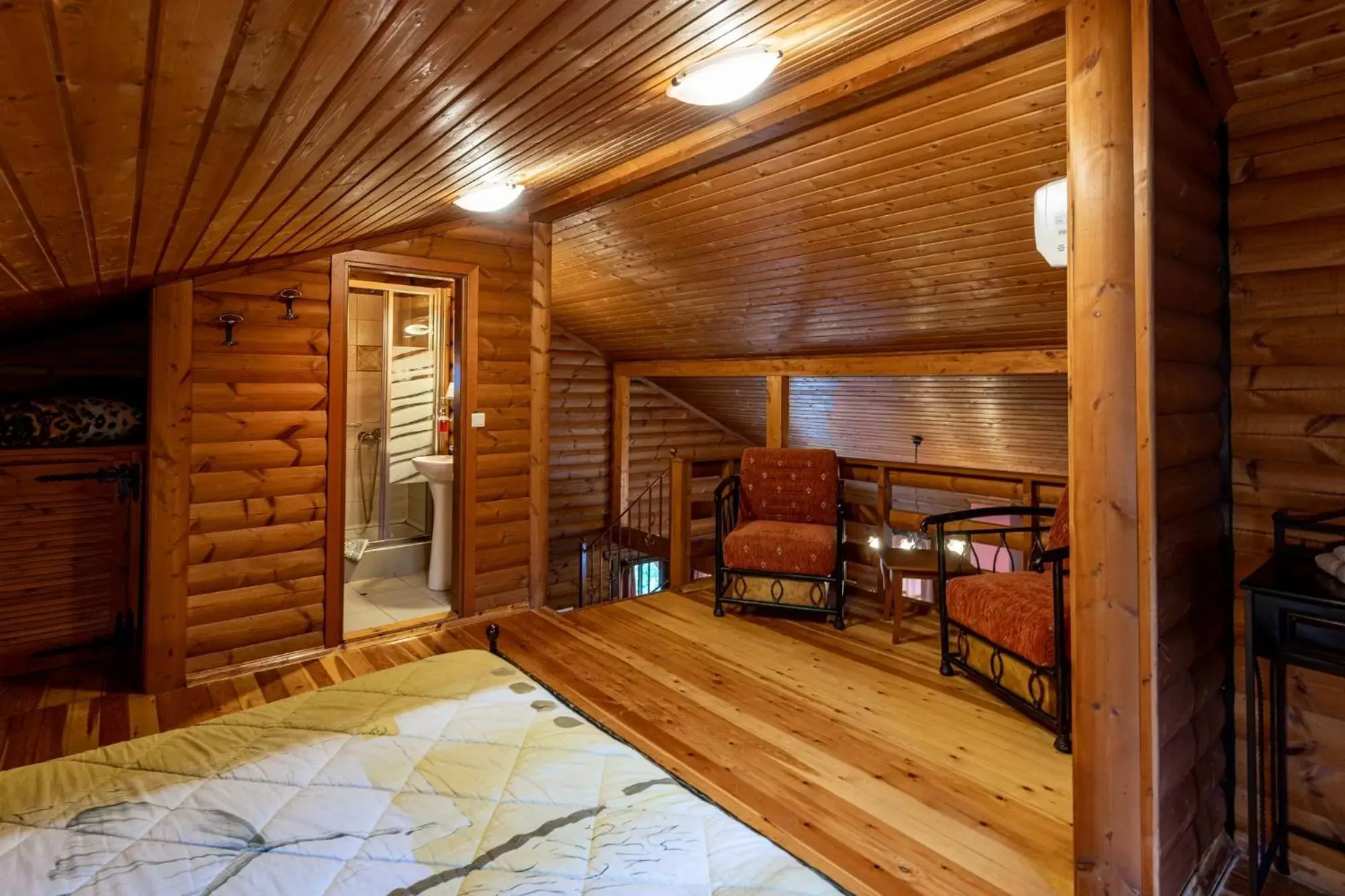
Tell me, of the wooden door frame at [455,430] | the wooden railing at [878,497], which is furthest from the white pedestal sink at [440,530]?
the wooden railing at [878,497]

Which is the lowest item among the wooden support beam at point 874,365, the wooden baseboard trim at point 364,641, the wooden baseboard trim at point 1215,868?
the wooden baseboard trim at point 1215,868

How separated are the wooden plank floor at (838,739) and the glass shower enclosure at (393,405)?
209 cm

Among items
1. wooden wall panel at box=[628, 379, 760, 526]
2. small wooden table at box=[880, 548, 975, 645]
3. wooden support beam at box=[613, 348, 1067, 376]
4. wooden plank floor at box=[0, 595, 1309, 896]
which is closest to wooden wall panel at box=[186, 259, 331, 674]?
wooden plank floor at box=[0, 595, 1309, 896]

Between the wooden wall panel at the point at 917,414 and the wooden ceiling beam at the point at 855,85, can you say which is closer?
the wooden ceiling beam at the point at 855,85

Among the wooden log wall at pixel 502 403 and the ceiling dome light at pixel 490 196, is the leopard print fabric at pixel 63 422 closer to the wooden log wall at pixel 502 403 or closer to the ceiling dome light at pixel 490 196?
the wooden log wall at pixel 502 403

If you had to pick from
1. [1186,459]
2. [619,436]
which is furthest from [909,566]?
[619,436]

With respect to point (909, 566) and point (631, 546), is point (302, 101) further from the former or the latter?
point (631, 546)

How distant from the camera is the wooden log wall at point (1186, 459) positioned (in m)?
1.64

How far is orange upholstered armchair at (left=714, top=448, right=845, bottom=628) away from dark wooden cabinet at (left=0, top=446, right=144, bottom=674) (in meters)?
3.01

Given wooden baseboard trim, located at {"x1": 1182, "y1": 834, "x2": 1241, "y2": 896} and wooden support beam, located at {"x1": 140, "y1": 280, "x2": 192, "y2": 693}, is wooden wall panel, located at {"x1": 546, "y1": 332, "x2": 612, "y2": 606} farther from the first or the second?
wooden baseboard trim, located at {"x1": 1182, "y1": 834, "x2": 1241, "y2": 896}

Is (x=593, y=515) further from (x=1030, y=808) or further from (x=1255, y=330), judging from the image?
(x=1255, y=330)

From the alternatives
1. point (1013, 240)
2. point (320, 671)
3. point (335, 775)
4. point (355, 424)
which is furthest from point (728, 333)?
point (335, 775)

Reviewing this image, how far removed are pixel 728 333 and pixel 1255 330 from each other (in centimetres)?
416

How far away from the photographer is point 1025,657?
8.70ft
